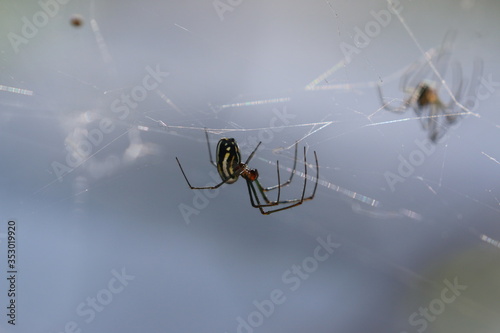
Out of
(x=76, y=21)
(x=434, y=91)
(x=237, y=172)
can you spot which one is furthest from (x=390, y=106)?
(x=76, y=21)

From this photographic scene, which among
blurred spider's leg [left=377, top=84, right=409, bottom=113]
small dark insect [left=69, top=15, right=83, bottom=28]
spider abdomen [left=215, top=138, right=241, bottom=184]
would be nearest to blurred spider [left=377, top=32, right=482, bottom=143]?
blurred spider's leg [left=377, top=84, right=409, bottom=113]

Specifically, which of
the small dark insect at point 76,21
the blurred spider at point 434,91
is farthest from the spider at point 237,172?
the small dark insect at point 76,21

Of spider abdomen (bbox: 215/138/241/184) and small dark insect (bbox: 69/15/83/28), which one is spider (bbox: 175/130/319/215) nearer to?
spider abdomen (bbox: 215/138/241/184)

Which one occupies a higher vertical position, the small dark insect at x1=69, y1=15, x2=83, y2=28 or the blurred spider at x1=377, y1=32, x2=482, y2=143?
the small dark insect at x1=69, y1=15, x2=83, y2=28

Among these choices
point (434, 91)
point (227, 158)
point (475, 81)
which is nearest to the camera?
point (227, 158)

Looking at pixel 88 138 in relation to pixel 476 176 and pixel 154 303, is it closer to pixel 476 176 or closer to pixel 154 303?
pixel 154 303

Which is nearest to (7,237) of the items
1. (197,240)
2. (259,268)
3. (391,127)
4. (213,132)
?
(213,132)

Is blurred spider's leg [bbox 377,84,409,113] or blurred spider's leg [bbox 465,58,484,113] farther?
blurred spider's leg [bbox 465,58,484,113]

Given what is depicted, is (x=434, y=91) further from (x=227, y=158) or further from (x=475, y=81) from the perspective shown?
(x=227, y=158)

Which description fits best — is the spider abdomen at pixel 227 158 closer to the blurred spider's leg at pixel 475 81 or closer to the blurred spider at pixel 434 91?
the blurred spider at pixel 434 91
